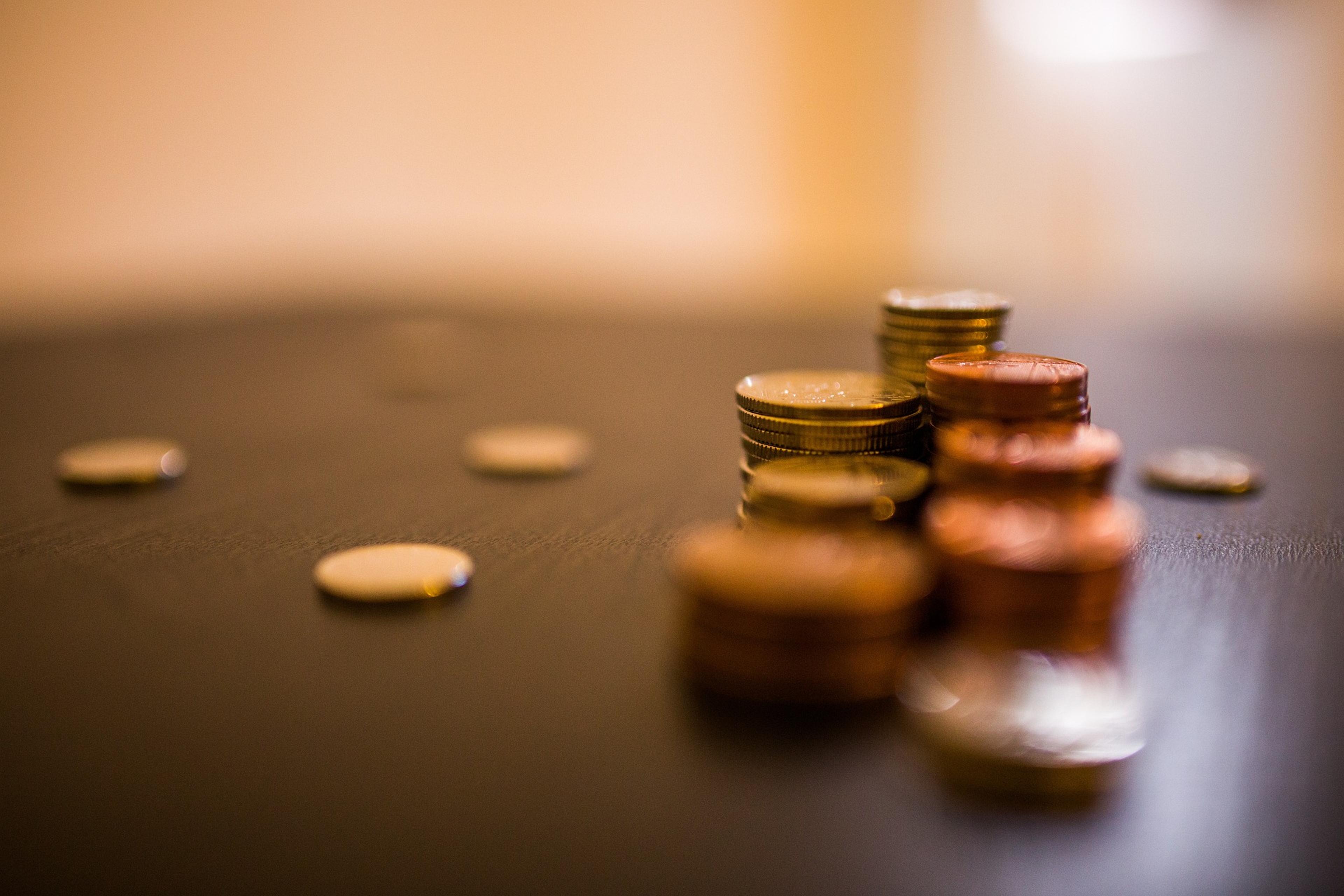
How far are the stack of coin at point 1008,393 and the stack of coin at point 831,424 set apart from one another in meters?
0.03

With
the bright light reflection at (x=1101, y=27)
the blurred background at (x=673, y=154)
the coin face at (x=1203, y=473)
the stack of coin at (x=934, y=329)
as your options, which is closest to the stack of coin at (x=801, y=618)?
the stack of coin at (x=934, y=329)

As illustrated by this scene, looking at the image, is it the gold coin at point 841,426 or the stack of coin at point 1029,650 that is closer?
the stack of coin at point 1029,650

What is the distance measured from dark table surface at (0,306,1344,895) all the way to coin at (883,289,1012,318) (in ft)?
0.78

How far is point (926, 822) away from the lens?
55cm

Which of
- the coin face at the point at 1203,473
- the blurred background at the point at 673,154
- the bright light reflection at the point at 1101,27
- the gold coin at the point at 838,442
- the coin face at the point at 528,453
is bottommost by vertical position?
the coin face at the point at 1203,473

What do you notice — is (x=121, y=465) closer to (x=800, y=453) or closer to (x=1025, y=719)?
(x=800, y=453)

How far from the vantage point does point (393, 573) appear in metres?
0.86

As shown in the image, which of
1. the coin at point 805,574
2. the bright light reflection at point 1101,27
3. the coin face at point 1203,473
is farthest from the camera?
the bright light reflection at point 1101,27

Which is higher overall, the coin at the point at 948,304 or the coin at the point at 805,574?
the coin at the point at 948,304

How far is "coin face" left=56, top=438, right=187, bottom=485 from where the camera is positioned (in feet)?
3.91

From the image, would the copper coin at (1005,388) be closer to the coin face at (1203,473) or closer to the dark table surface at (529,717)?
the dark table surface at (529,717)

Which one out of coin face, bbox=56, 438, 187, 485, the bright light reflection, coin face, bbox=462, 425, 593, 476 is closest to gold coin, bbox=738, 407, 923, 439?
coin face, bbox=462, 425, 593, 476

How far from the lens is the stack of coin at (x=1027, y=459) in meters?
0.73

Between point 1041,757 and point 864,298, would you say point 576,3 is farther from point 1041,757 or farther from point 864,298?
point 1041,757
